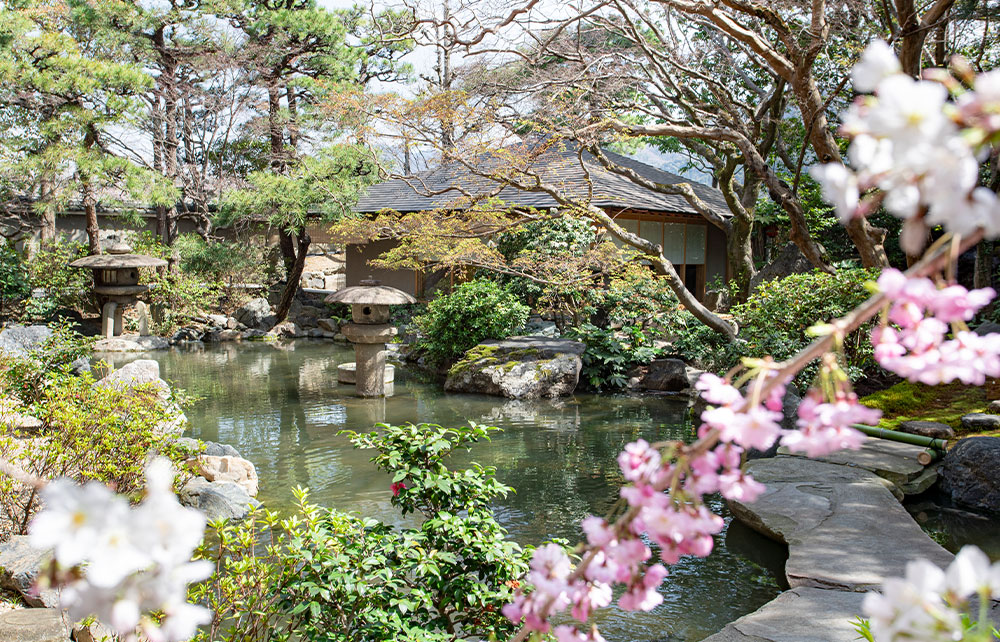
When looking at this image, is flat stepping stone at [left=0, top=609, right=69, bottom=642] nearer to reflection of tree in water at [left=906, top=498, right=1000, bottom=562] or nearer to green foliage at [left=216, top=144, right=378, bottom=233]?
reflection of tree in water at [left=906, top=498, right=1000, bottom=562]

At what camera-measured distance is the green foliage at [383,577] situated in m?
2.68

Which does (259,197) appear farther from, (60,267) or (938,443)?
(938,443)

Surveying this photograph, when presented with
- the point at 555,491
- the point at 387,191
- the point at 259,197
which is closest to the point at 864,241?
the point at 555,491

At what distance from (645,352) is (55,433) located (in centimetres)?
923

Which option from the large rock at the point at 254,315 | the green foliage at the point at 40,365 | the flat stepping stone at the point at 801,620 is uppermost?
the large rock at the point at 254,315

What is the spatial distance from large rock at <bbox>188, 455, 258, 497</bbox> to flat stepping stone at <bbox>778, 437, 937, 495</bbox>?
16.7 feet

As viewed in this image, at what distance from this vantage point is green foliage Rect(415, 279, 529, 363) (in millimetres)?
12805

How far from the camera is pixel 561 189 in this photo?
40.9ft

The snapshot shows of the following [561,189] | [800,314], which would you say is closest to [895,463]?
[800,314]

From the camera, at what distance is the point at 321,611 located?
8.79ft

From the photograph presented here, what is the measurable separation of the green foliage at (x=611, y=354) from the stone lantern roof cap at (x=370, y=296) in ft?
10.5

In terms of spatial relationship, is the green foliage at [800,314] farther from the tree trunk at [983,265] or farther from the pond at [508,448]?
the tree trunk at [983,265]

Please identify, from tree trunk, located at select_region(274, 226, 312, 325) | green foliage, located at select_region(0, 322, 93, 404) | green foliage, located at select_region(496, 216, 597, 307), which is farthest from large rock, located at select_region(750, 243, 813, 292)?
green foliage, located at select_region(0, 322, 93, 404)

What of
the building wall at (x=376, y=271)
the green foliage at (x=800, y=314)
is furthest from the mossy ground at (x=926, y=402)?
the building wall at (x=376, y=271)
